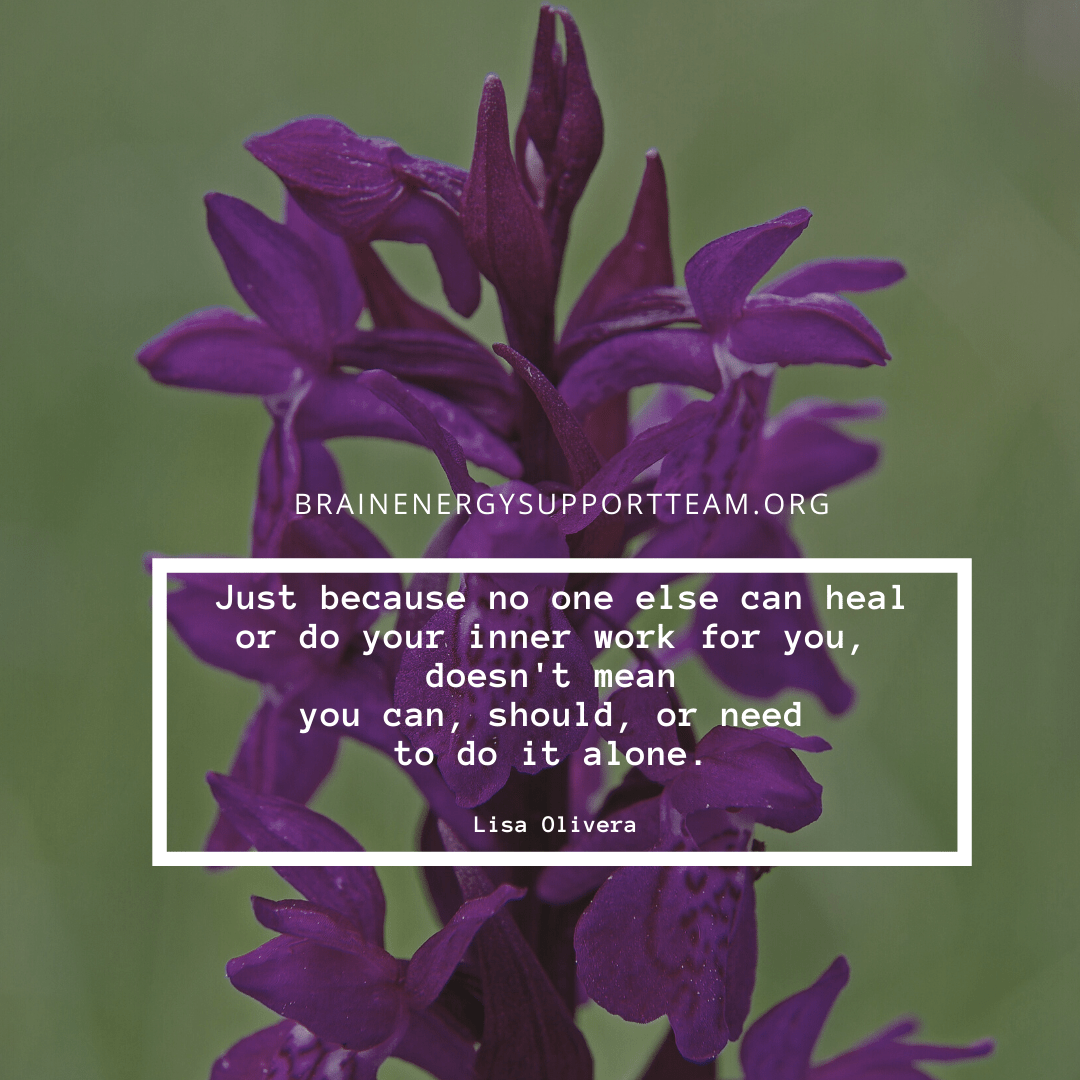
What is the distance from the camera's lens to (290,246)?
3.61 ft

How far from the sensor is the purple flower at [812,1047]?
109cm

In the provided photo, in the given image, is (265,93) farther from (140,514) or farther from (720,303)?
(720,303)

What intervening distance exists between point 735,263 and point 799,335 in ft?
0.27

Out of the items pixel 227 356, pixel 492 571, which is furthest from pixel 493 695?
pixel 227 356

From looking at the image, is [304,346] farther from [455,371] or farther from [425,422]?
[425,422]

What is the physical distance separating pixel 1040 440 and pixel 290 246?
4.59 feet

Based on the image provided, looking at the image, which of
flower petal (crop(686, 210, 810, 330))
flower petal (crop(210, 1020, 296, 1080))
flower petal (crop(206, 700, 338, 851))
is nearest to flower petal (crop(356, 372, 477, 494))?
flower petal (crop(686, 210, 810, 330))

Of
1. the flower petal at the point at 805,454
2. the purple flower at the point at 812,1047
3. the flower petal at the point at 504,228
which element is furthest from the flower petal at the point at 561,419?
the purple flower at the point at 812,1047

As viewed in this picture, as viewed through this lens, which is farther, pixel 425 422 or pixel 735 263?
pixel 735 263

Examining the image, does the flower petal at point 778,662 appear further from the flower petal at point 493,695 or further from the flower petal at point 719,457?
the flower petal at point 493,695

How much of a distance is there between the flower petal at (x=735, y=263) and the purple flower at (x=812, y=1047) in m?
0.55

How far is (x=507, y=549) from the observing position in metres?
0.95

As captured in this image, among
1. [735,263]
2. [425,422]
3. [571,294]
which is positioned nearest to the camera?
[425,422]

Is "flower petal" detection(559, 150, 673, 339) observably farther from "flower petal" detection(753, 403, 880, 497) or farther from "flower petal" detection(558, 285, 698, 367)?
"flower petal" detection(753, 403, 880, 497)
